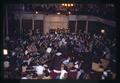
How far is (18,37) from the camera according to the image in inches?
201

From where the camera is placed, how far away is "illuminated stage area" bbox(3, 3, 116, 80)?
201 inches

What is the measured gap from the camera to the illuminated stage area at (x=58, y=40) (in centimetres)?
509

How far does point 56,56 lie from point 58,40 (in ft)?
0.79

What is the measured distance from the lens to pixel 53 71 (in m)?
5.16

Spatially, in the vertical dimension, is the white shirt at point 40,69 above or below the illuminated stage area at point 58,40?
below

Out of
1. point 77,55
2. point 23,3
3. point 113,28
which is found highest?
point 23,3

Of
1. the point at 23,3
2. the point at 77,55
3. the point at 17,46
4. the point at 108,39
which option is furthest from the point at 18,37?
the point at 108,39

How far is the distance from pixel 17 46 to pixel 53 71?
65 centimetres

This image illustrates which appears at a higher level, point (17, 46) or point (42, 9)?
point (42, 9)

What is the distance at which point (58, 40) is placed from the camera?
5168 millimetres

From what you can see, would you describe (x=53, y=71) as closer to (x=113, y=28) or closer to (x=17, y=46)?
(x=17, y=46)

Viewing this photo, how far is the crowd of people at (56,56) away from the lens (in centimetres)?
513

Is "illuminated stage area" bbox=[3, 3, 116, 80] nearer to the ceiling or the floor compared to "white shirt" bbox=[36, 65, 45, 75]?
nearer to the ceiling

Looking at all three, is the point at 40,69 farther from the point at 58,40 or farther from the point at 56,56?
the point at 58,40
